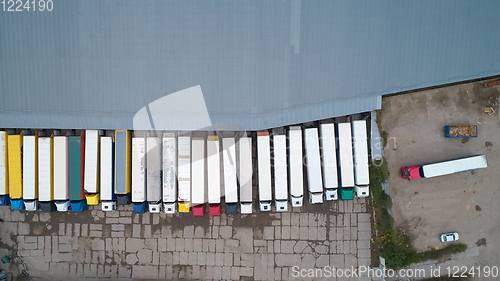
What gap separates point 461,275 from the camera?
18859 mm

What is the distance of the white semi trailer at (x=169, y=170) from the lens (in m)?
17.4

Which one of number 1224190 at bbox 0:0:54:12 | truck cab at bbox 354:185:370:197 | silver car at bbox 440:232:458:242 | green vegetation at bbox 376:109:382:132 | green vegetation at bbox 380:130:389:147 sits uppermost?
number 1224190 at bbox 0:0:54:12

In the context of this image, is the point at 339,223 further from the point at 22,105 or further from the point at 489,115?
the point at 22,105

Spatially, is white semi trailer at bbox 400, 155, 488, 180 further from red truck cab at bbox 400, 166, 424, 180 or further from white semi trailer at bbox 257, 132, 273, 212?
white semi trailer at bbox 257, 132, 273, 212

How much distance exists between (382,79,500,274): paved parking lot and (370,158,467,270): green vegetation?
535 mm

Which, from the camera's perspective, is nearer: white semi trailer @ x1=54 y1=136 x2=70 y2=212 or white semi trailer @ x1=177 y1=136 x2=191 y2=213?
white semi trailer @ x1=54 y1=136 x2=70 y2=212

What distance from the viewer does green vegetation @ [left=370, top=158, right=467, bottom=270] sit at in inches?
720

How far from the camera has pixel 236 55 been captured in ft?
51.2

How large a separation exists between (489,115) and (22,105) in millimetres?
30322

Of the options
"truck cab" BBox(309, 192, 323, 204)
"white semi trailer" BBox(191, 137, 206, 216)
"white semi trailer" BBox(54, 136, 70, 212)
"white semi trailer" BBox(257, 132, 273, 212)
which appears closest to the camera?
"white semi trailer" BBox(54, 136, 70, 212)

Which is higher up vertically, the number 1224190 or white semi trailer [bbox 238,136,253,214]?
the number 1224190

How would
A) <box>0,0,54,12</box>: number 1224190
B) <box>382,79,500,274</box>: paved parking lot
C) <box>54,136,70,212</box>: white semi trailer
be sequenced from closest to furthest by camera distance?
<box>0,0,54,12</box>: number 1224190
<box>54,136,70,212</box>: white semi trailer
<box>382,79,500,274</box>: paved parking lot

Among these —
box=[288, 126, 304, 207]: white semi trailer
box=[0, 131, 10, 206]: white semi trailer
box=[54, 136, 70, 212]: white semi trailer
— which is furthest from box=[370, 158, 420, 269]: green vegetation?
box=[0, 131, 10, 206]: white semi trailer

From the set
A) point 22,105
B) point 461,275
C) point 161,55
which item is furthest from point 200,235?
point 461,275
